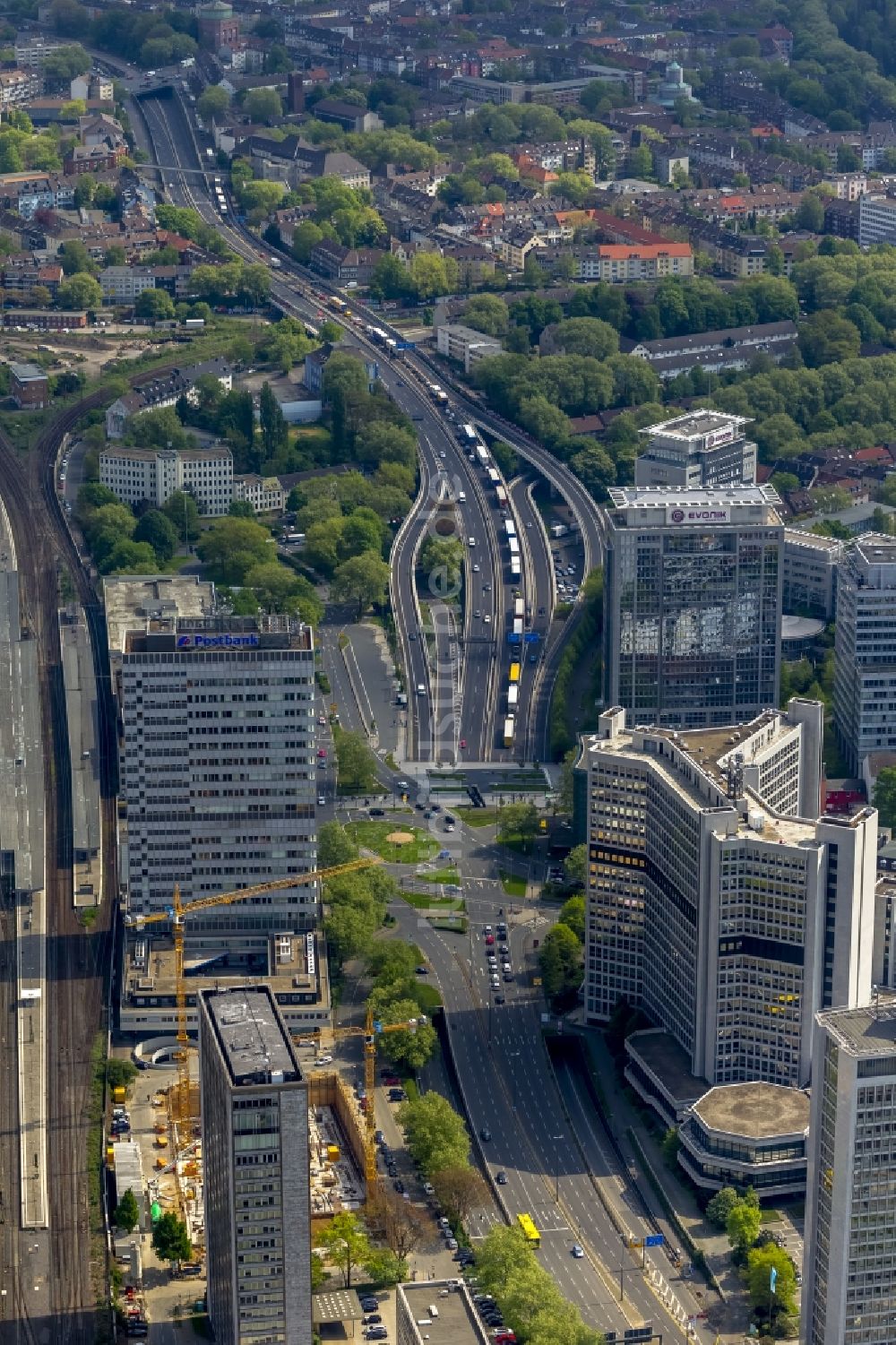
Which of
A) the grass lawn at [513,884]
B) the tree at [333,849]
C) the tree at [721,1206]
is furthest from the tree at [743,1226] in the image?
the tree at [333,849]

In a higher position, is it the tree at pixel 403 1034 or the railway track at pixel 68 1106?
the tree at pixel 403 1034

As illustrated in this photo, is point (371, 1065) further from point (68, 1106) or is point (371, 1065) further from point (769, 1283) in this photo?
point (769, 1283)

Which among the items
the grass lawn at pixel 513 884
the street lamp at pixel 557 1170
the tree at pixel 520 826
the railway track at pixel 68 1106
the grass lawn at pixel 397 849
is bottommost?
the street lamp at pixel 557 1170

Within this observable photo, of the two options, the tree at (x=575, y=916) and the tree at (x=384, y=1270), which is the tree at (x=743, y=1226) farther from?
the tree at (x=575, y=916)

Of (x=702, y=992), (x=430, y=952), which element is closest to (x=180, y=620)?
(x=430, y=952)

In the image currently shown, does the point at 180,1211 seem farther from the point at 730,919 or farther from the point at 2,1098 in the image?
the point at 730,919

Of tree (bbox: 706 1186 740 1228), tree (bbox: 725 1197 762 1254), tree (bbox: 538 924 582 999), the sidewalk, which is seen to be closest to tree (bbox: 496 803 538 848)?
tree (bbox: 538 924 582 999)

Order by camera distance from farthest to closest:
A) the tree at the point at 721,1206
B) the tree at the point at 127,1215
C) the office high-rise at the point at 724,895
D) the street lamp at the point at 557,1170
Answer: the office high-rise at the point at 724,895, the street lamp at the point at 557,1170, the tree at the point at 721,1206, the tree at the point at 127,1215

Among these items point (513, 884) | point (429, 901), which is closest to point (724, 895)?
point (513, 884)
